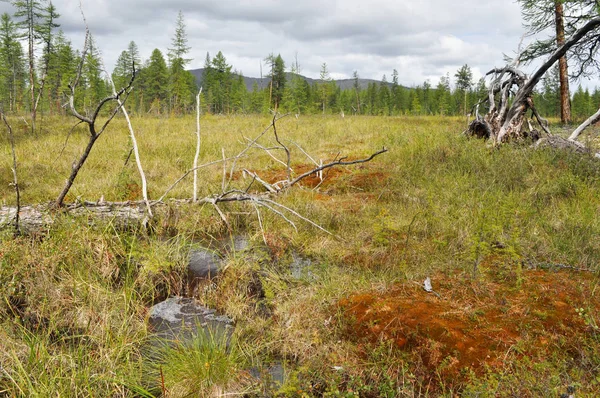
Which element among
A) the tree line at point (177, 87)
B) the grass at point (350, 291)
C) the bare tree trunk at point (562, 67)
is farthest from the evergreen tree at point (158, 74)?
the grass at point (350, 291)

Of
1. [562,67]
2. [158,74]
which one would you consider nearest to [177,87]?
[158,74]

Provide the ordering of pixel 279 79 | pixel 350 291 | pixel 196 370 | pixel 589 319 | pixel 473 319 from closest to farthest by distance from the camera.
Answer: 1. pixel 589 319
2. pixel 196 370
3. pixel 473 319
4. pixel 350 291
5. pixel 279 79

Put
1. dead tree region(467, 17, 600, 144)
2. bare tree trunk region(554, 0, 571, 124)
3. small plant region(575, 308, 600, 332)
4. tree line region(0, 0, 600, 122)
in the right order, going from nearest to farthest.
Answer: small plant region(575, 308, 600, 332)
dead tree region(467, 17, 600, 144)
bare tree trunk region(554, 0, 571, 124)
tree line region(0, 0, 600, 122)

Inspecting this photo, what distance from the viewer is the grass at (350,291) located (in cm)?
252

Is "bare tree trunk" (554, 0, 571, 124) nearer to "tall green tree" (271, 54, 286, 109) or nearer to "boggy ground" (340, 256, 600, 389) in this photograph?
"boggy ground" (340, 256, 600, 389)

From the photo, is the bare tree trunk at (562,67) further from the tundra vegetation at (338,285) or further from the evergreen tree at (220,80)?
the evergreen tree at (220,80)

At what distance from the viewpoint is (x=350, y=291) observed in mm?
3547

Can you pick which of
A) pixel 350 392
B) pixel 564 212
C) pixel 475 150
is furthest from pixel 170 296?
pixel 475 150

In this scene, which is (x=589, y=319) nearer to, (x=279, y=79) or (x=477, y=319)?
(x=477, y=319)

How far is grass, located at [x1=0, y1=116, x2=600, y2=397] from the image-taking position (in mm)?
2518

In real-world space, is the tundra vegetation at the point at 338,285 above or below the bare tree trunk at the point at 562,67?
below

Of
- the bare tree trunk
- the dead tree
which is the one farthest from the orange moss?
the bare tree trunk

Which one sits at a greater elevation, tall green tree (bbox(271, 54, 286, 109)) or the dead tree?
tall green tree (bbox(271, 54, 286, 109))

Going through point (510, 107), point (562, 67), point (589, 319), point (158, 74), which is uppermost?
point (158, 74)
